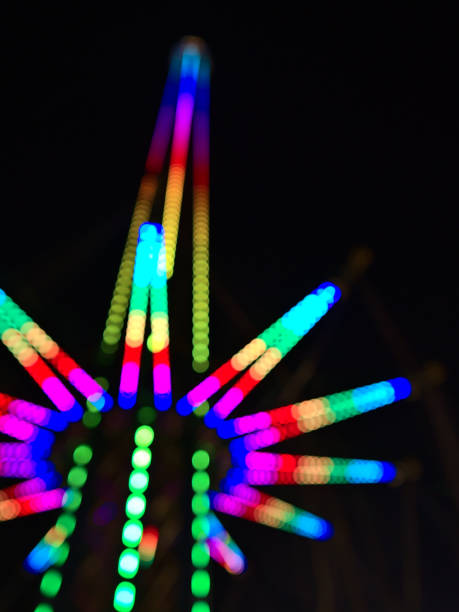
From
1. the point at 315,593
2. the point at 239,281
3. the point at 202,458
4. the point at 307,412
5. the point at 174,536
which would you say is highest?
the point at 239,281

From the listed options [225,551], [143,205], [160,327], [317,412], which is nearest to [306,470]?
[317,412]

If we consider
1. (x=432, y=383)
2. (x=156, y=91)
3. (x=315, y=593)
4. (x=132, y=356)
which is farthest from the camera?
(x=156, y=91)

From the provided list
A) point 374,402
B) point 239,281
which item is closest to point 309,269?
point 239,281

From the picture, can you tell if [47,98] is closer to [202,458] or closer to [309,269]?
[309,269]

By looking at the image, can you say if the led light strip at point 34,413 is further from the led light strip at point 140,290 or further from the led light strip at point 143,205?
the led light strip at point 143,205

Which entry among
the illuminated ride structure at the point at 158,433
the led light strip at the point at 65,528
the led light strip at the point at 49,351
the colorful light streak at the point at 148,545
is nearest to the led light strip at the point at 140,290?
the illuminated ride structure at the point at 158,433

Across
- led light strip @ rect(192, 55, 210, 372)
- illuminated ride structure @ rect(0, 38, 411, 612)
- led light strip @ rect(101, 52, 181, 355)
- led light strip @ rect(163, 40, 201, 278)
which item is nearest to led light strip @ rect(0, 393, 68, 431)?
illuminated ride structure @ rect(0, 38, 411, 612)
